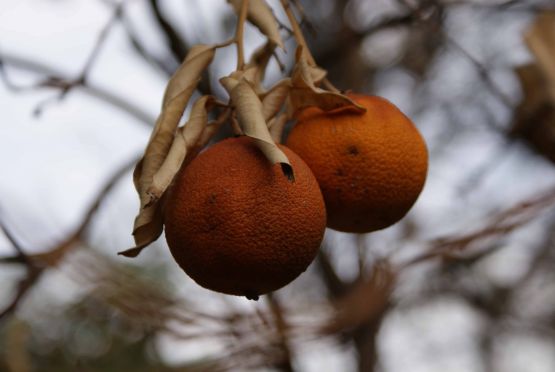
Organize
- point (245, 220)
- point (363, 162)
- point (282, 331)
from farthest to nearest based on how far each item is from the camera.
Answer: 1. point (282, 331)
2. point (363, 162)
3. point (245, 220)

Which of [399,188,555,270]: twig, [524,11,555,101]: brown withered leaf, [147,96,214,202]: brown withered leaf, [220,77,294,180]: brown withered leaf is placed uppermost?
[220,77,294,180]: brown withered leaf

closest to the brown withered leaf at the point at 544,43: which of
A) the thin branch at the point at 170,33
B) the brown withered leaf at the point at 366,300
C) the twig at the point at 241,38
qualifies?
the brown withered leaf at the point at 366,300

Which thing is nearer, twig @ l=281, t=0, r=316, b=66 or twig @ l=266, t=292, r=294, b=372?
twig @ l=281, t=0, r=316, b=66

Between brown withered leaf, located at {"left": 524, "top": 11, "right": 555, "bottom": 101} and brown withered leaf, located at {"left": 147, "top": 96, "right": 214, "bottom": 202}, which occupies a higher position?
brown withered leaf, located at {"left": 147, "top": 96, "right": 214, "bottom": 202}

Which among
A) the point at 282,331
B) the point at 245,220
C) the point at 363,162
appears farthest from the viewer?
the point at 282,331

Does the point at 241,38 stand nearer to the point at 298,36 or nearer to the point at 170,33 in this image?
the point at 298,36

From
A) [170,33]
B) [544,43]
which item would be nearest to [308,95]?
[170,33]

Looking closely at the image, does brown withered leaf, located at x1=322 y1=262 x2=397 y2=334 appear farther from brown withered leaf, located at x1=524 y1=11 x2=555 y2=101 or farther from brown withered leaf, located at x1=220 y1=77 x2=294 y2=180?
brown withered leaf, located at x1=220 y1=77 x2=294 y2=180

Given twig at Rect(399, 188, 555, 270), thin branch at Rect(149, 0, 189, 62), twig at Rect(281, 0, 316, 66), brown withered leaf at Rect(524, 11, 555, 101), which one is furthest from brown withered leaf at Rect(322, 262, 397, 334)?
twig at Rect(281, 0, 316, 66)
